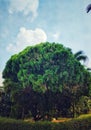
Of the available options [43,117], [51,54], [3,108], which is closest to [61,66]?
[51,54]

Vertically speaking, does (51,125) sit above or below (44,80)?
below

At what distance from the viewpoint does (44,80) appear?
73.6 feet

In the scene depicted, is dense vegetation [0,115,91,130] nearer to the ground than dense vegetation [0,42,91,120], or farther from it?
nearer to the ground

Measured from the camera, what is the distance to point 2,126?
18.5m

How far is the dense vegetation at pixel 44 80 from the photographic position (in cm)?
2266

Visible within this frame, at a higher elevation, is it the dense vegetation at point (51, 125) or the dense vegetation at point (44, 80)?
the dense vegetation at point (44, 80)

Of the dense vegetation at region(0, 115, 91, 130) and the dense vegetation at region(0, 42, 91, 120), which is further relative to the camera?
the dense vegetation at region(0, 42, 91, 120)

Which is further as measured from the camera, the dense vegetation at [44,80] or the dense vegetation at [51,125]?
the dense vegetation at [44,80]

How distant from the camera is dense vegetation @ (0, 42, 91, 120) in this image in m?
22.7

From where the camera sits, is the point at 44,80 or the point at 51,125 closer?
the point at 51,125

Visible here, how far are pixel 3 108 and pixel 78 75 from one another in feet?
39.8

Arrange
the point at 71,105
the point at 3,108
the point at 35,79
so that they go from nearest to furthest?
the point at 35,79, the point at 71,105, the point at 3,108

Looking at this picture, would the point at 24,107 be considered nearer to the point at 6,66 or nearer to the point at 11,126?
the point at 6,66

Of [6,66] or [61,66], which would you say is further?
[6,66]
